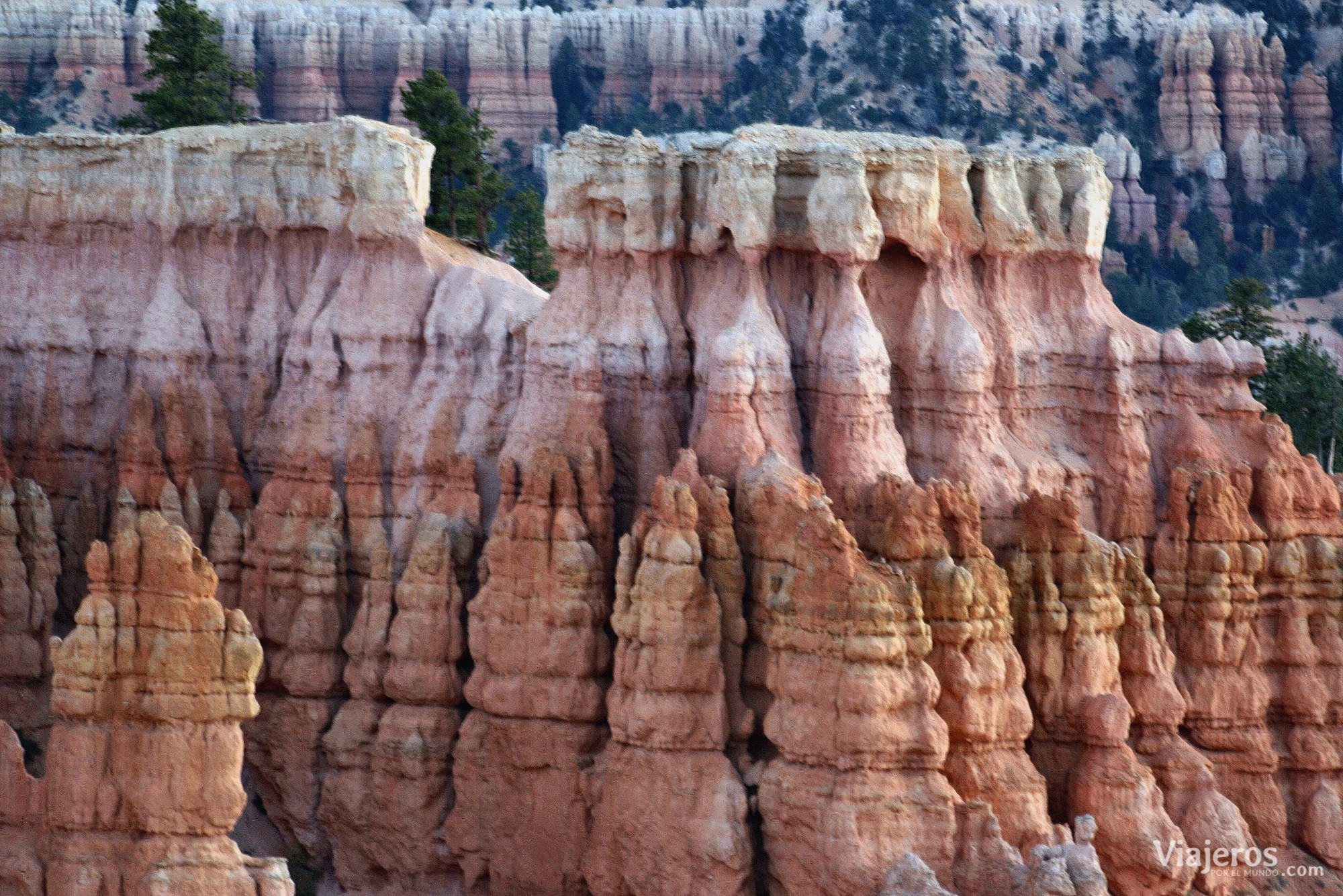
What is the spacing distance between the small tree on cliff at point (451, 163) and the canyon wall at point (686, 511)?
14600mm

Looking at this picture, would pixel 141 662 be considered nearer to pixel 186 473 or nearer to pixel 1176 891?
pixel 186 473

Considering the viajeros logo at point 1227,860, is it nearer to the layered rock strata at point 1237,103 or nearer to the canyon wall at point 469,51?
the canyon wall at point 469,51

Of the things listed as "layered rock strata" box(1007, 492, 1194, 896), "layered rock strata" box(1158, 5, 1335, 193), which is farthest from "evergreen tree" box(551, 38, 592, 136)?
"layered rock strata" box(1007, 492, 1194, 896)

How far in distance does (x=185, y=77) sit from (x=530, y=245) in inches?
395

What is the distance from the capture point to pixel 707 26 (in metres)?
128

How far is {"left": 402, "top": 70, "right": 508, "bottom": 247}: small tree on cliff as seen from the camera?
6369 cm

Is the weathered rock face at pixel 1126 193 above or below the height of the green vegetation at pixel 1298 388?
above

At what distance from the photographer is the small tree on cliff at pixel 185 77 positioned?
2672 inches

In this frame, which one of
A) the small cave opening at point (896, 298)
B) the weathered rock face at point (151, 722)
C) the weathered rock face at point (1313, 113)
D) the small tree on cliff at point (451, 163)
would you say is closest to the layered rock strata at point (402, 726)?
the weathered rock face at point (151, 722)

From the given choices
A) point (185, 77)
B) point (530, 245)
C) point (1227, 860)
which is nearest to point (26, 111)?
point (185, 77)

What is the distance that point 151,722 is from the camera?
37656 millimetres

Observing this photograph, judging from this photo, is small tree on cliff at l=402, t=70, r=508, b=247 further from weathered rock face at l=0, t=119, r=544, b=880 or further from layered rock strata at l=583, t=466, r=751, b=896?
layered rock strata at l=583, t=466, r=751, b=896

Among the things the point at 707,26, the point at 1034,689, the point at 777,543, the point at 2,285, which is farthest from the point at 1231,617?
the point at 707,26

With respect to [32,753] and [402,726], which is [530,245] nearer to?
[402,726]
